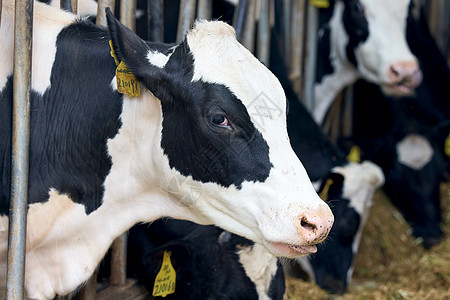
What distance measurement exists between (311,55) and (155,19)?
73.9 inches

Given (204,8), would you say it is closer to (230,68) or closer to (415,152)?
(230,68)

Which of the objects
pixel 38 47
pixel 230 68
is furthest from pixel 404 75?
pixel 38 47

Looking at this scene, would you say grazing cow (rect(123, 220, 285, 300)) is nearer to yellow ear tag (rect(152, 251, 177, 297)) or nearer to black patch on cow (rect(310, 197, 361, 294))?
yellow ear tag (rect(152, 251, 177, 297))

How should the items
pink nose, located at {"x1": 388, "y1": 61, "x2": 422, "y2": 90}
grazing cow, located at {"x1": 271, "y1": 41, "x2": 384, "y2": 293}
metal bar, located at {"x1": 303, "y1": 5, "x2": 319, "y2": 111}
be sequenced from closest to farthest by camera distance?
1. grazing cow, located at {"x1": 271, "y1": 41, "x2": 384, "y2": 293}
2. pink nose, located at {"x1": 388, "y1": 61, "x2": 422, "y2": 90}
3. metal bar, located at {"x1": 303, "y1": 5, "x2": 319, "y2": 111}

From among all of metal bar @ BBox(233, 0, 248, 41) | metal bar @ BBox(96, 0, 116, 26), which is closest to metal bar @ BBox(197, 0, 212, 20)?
metal bar @ BBox(233, 0, 248, 41)

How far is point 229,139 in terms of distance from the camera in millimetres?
1987

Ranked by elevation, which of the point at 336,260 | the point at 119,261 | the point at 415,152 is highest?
the point at 415,152

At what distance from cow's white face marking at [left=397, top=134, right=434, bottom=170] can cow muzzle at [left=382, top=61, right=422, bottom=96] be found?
2.51 feet

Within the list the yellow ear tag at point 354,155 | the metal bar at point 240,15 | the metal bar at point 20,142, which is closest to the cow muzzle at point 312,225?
the metal bar at point 20,142

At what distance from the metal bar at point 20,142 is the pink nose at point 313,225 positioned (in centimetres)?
90

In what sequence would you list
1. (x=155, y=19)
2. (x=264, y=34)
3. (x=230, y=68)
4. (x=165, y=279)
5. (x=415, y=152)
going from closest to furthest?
Result: (x=230, y=68) → (x=165, y=279) → (x=155, y=19) → (x=264, y=34) → (x=415, y=152)

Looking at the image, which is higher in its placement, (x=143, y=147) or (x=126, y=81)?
(x=126, y=81)

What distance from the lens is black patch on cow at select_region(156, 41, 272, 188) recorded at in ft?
6.47

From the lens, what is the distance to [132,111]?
7.09 feet
